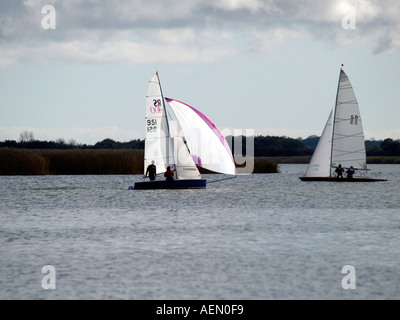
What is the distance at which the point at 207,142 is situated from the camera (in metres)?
32.0

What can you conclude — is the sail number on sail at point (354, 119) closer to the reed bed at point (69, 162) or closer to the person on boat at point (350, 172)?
the person on boat at point (350, 172)

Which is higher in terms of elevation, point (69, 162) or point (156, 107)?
point (156, 107)

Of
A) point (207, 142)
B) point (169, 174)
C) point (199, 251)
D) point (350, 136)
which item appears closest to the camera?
point (199, 251)

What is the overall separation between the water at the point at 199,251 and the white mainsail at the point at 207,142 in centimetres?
457

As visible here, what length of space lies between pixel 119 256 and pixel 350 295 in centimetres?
550

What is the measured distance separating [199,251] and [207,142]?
17.6 meters

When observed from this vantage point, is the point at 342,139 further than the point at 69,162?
No

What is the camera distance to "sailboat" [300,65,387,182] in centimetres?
4125

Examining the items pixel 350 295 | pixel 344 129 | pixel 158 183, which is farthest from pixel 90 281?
pixel 344 129

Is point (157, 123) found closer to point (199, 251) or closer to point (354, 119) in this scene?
point (354, 119)

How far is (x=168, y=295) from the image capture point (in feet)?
33.6

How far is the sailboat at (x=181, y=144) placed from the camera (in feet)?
105

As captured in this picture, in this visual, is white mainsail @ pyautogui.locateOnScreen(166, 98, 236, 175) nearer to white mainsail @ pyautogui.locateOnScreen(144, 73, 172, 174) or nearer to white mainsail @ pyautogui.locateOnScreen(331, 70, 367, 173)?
white mainsail @ pyautogui.locateOnScreen(144, 73, 172, 174)

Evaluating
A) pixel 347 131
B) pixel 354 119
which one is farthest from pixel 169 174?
pixel 354 119
